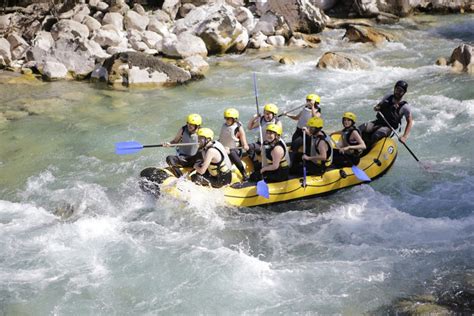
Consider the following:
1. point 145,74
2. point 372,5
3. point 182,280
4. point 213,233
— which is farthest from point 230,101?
point 372,5

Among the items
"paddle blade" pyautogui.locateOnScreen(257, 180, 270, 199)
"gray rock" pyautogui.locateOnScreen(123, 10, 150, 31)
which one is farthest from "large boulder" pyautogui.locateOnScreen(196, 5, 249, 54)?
"paddle blade" pyautogui.locateOnScreen(257, 180, 270, 199)

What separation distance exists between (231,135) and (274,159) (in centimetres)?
84

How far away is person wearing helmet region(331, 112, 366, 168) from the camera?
7.67m

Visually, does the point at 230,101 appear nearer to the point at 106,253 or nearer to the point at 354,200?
the point at 354,200

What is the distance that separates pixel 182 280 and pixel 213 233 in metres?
1.00

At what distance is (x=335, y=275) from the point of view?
5988mm

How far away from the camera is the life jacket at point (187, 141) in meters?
7.55

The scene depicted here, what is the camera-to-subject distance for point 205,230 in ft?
22.8

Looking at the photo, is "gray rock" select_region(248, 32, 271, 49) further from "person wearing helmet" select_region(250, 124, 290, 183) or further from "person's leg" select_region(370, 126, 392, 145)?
"person wearing helmet" select_region(250, 124, 290, 183)

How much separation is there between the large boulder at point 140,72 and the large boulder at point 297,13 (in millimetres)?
5956

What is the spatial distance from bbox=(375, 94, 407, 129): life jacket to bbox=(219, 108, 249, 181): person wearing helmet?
2328mm

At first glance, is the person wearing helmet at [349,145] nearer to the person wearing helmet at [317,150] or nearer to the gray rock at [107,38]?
the person wearing helmet at [317,150]

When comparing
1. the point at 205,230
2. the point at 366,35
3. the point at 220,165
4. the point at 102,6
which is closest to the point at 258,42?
the point at 366,35

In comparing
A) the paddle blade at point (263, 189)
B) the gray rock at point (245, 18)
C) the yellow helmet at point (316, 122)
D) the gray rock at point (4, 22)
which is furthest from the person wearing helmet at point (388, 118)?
the gray rock at point (4, 22)
